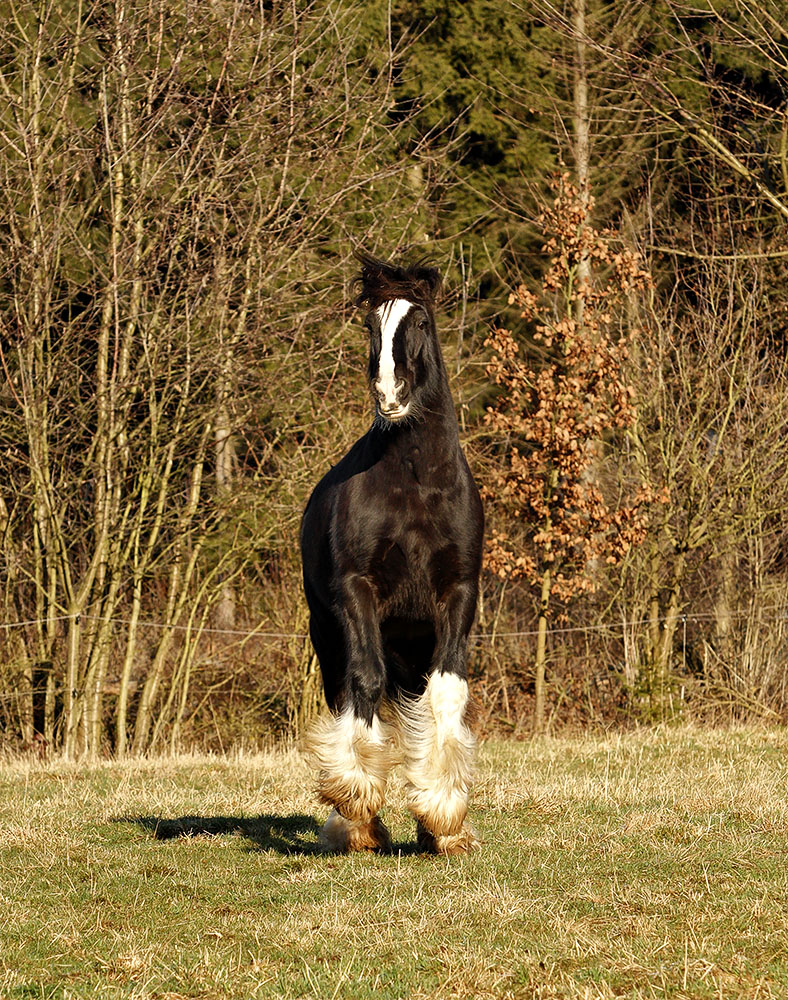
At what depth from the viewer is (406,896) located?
16.6 feet

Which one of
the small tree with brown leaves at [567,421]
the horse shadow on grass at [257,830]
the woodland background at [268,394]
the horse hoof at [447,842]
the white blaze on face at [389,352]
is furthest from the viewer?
the small tree with brown leaves at [567,421]

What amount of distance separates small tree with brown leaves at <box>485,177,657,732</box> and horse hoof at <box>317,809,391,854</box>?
7759mm

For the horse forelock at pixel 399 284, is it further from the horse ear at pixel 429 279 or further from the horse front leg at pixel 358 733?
the horse front leg at pixel 358 733

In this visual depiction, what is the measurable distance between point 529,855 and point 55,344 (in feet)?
28.3

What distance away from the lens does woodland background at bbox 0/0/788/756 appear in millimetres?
12891

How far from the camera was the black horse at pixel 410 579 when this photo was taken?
593 cm

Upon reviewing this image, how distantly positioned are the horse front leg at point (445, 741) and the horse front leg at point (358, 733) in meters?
0.16

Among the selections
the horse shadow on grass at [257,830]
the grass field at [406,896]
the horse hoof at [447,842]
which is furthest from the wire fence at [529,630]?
the horse hoof at [447,842]

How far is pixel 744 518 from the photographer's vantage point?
14789 mm

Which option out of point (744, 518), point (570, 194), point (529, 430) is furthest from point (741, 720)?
point (570, 194)

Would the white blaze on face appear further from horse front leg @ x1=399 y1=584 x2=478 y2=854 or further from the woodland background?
the woodland background

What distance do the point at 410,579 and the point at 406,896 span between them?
4.97 feet

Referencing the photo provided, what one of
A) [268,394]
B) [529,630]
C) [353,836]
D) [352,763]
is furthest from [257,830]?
[529,630]

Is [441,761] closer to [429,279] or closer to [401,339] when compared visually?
[401,339]
